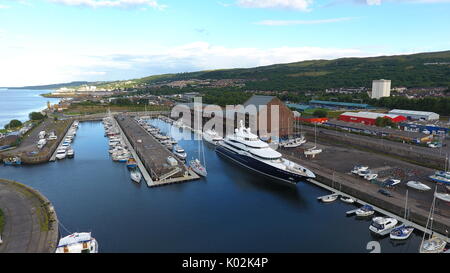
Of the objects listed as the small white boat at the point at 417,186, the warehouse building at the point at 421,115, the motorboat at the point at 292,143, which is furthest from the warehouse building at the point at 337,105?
the small white boat at the point at 417,186

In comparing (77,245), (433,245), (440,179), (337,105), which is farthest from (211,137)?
(337,105)

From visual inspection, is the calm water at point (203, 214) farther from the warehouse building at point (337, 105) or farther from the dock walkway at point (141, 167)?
the warehouse building at point (337, 105)

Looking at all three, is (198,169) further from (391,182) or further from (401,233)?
(401,233)

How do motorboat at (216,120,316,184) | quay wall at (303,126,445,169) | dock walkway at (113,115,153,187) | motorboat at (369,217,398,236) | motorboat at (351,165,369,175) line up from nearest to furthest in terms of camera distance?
motorboat at (369,217,398,236) → motorboat at (351,165,369,175) → motorboat at (216,120,316,184) → dock walkway at (113,115,153,187) → quay wall at (303,126,445,169)

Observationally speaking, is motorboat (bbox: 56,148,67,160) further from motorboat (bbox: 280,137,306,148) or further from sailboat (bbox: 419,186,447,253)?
sailboat (bbox: 419,186,447,253)

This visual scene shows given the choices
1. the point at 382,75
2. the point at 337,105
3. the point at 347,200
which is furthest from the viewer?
the point at 382,75

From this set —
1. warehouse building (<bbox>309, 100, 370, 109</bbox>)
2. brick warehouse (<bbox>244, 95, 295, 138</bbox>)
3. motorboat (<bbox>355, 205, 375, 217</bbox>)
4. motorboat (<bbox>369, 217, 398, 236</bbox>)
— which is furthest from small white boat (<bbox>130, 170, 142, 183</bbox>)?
warehouse building (<bbox>309, 100, 370, 109</bbox>)
